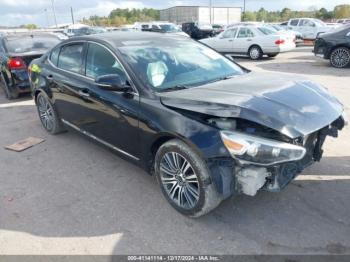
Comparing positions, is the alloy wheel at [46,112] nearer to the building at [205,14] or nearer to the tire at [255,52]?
the tire at [255,52]

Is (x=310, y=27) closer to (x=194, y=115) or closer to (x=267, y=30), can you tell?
(x=267, y=30)

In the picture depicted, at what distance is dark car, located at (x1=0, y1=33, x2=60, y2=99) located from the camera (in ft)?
26.3

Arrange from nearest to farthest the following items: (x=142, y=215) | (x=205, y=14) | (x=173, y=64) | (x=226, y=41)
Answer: (x=142, y=215)
(x=173, y=64)
(x=226, y=41)
(x=205, y=14)

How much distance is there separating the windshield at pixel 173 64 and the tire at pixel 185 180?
0.71 metres

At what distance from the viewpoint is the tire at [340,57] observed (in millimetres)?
11398

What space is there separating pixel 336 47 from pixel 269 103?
10.2 metres

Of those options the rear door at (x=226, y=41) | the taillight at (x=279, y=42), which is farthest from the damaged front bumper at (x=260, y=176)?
the rear door at (x=226, y=41)

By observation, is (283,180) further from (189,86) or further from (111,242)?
(111,242)

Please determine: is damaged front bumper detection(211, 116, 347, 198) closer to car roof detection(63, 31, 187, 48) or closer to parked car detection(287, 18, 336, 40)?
car roof detection(63, 31, 187, 48)

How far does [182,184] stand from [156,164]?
357mm

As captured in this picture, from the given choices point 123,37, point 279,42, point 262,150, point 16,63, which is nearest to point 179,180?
point 262,150

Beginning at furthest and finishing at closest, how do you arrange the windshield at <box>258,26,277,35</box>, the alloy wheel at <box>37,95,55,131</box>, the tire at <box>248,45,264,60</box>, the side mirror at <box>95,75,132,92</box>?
the tire at <box>248,45,264,60</box> < the windshield at <box>258,26,277,35</box> < the alloy wheel at <box>37,95,55,131</box> < the side mirror at <box>95,75,132,92</box>

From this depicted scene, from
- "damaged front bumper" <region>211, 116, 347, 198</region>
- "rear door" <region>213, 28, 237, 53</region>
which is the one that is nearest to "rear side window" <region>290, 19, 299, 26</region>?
"rear door" <region>213, 28, 237, 53</region>

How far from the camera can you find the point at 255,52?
14.7 metres
